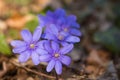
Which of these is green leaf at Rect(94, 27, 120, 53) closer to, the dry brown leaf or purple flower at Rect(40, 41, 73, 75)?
the dry brown leaf

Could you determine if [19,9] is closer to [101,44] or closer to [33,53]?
[101,44]

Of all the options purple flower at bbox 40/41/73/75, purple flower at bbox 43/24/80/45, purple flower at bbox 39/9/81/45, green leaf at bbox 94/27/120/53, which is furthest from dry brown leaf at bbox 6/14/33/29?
purple flower at bbox 40/41/73/75

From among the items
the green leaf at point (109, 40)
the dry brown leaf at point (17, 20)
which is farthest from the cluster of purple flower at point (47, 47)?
the dry brown leaf at point (17, 20)

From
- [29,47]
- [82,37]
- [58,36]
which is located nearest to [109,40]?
[82,37]

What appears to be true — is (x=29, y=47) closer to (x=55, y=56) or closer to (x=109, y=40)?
(x=55, y=56)

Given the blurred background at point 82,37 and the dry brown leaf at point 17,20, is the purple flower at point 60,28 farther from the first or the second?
the dry brown leaf at point 17,20

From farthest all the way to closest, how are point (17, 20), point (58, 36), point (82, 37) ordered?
1. point (17, 20)
2. point (82, 37)
3. point (58, 36)
